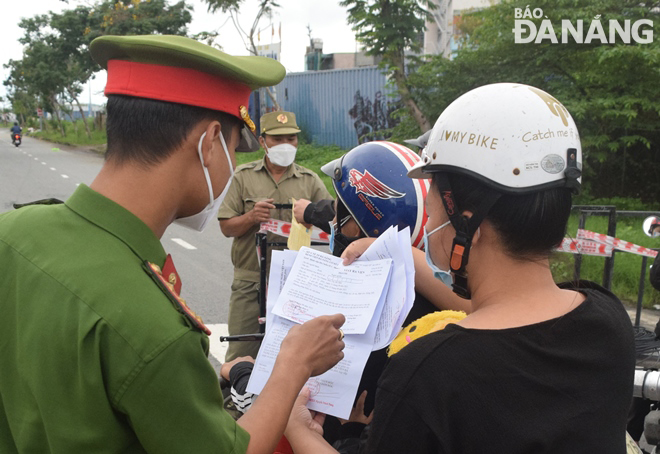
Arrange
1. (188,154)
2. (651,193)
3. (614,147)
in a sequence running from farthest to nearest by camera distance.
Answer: (651,193)
(614,147)
(188,154)

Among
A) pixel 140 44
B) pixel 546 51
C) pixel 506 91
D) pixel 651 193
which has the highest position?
pixel 546 51

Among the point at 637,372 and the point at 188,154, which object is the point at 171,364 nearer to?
the point at 188,154

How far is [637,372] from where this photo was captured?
2.12 metres

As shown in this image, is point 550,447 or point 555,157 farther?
point 555,157

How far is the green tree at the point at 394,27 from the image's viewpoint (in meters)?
11.6

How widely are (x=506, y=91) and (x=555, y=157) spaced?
20cm

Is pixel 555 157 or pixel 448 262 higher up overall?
pixel 555 157

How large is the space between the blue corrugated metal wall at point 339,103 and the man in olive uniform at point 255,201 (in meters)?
13.6

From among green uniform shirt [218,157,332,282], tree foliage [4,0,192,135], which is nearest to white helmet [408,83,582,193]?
green uniform shirt [218,157,332,282]

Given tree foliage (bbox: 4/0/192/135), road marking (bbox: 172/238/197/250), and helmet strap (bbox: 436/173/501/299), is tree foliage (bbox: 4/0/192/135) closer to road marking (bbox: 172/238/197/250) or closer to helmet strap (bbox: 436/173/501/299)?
road marking (bbox: 172/238/197/250)

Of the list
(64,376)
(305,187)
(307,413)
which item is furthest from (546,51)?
(64,376)

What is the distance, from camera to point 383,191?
7.36 ft

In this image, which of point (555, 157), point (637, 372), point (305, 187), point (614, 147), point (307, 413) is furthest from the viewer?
point (614, 147)

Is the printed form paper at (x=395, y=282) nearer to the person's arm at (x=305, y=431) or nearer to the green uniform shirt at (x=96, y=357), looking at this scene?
the person's arm at (x=305, y=431)
